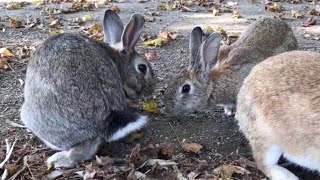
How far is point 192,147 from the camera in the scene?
3.79 meters

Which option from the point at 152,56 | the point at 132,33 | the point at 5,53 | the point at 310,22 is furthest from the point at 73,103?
the point at 310,22

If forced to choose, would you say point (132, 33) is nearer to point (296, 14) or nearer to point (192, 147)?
point (192, 147)

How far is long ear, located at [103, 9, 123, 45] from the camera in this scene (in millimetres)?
4719

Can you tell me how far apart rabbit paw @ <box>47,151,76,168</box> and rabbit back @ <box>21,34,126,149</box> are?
86 millimetres

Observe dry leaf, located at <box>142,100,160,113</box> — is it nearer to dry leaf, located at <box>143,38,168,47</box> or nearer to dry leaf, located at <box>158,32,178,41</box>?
dry leaf, located at <box>143,38,168,47</box>

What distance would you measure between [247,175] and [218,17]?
176 inches

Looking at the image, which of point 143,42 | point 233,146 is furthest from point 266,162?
point 143,42

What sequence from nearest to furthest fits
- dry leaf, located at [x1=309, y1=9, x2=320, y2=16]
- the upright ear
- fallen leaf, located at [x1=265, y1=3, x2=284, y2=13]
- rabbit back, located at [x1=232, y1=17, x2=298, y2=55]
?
the upright ear → rabbit back, located at [x1=232, y1=17, x2=298, y2=55] → dry leaf, located at [x1=309, y1=9, x2=320, y2=16] → fallen leaf, located at [x1=265, y1=3, x2=284, y2=13]

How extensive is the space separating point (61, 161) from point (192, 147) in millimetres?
875

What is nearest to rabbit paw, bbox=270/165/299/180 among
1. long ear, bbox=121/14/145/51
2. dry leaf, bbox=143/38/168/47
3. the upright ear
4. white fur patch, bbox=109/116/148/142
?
white fur patch, bbox=109/116/148/142

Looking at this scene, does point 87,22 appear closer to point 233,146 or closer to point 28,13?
point 28,13

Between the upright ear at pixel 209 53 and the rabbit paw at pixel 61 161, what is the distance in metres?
1.45

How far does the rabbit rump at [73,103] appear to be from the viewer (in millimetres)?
3543

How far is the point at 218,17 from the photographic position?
7.68m
